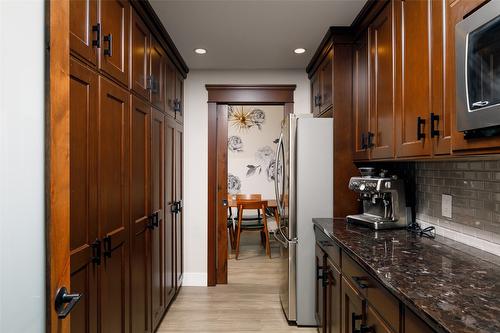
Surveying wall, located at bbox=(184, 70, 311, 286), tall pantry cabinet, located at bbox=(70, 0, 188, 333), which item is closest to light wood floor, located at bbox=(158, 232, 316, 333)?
tall pantry cabinet, located at bbox=(70, 0, 188, 333)

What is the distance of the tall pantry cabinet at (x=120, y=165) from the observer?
4.46 feet

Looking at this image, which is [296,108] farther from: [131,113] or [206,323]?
[206,323]

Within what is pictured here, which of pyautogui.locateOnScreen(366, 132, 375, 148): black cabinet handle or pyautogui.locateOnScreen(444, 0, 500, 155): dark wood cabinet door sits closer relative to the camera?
pyautogui.locateOnScreen(444, 0, 500, 155): dark wood cabinet door

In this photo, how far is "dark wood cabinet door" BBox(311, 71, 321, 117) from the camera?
10.7 feet

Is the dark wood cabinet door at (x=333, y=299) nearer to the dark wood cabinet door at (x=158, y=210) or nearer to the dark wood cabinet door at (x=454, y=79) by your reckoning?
the dark wood cabinet door at (x=454, y=79)

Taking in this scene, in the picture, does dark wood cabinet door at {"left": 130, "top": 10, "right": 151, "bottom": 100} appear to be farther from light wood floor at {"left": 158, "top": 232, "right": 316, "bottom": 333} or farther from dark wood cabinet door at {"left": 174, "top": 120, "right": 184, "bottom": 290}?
light wood floor at {"left": 158, "top": 232, "right": 316, "bottom": 333}

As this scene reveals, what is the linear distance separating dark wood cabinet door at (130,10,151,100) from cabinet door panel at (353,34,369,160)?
162 cm

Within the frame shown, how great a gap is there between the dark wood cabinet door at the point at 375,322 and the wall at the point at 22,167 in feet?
3.89

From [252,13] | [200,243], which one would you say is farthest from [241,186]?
[252,13]

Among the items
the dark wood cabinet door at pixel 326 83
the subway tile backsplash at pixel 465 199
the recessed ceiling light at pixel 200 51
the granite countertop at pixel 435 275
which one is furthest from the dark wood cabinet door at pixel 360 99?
the recessed ceiling light at pixel 200 51

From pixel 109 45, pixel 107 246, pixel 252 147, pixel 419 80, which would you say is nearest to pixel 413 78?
pixel 419 80

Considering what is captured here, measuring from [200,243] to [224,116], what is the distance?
154 centimetres

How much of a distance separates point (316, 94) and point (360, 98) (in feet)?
3.10

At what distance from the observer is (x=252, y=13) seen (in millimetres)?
2359
